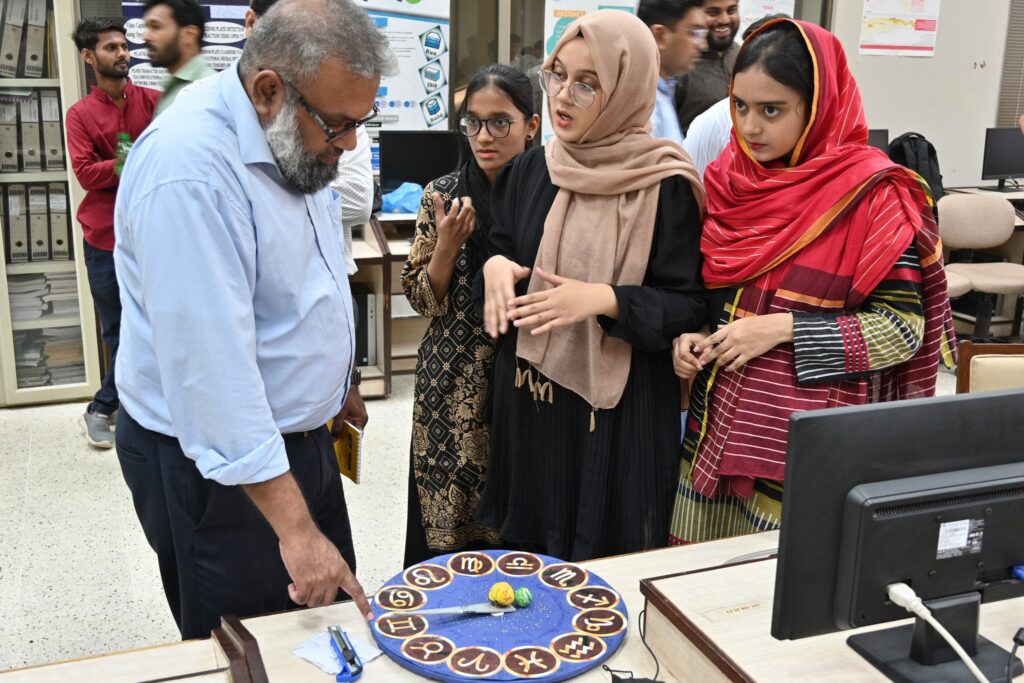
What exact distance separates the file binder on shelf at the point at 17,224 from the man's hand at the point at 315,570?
353 cm

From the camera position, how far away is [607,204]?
174 centimetres

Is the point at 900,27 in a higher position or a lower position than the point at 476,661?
higher

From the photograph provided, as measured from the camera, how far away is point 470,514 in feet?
6.92

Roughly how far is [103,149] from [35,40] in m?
0.72

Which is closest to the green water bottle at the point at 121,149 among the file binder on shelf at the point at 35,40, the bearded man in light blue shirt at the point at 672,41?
the file binder on shelf at the point at 35,40

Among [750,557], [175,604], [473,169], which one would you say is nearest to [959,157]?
[473,169]

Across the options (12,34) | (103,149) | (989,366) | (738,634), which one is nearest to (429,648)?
(738,634)

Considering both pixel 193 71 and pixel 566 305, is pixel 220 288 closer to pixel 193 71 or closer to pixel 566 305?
pixel 566 305

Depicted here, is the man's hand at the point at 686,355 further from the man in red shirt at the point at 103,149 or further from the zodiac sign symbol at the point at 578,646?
the man in red shirt at the point at 103,149

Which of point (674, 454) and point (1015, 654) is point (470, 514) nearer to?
point (674, 454)

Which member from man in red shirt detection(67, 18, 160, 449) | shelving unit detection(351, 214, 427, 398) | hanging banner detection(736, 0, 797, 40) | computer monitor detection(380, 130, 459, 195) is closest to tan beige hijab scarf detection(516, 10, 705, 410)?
shelving unit detection(351, 214, 427, 398)

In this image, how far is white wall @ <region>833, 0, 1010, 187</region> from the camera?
5.99m

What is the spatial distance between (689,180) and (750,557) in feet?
2.27

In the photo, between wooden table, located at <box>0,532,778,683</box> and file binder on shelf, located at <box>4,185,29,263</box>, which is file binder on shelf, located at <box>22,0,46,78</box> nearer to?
file binder on shelf, located at <box>4,185,29,263</box>
